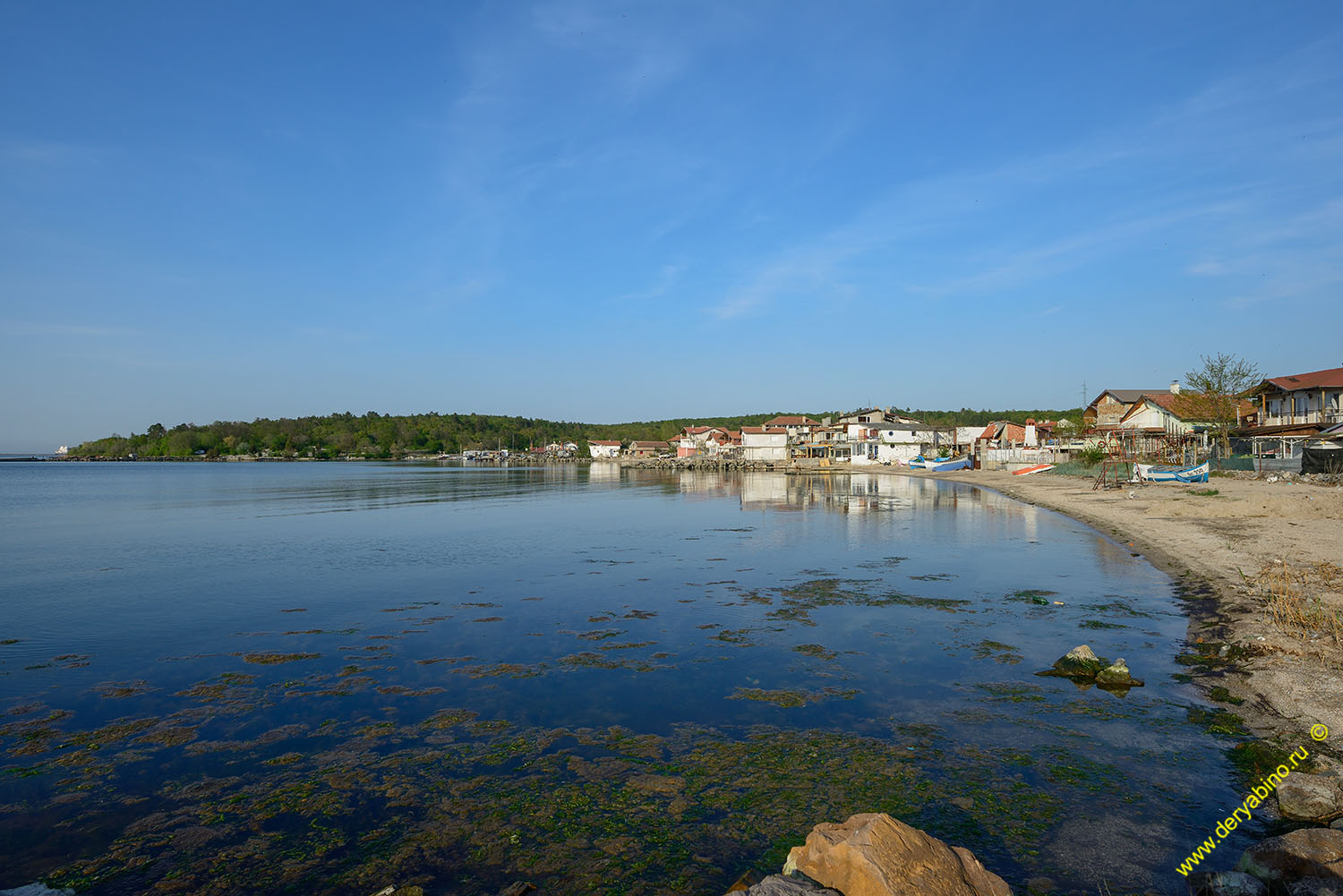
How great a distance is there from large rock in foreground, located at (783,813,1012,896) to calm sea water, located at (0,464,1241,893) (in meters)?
1.53

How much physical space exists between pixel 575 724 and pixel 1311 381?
2444 inches

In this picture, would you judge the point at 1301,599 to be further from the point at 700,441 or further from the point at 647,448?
the point at 647,448

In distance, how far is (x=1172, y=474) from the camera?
43.9m

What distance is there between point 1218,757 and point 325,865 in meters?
9.71

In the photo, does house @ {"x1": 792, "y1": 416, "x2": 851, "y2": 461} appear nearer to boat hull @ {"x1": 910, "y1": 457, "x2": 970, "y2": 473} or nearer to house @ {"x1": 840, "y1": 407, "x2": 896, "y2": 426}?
house @ {"x1": 840, "y1": 407, "x2": 896, "y2": 426}

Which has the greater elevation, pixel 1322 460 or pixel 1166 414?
pixel 1166 414

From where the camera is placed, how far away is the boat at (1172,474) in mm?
41656

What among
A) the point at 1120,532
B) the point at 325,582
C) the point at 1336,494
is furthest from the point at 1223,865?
the point at 1336,494

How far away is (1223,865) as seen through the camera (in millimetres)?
6309

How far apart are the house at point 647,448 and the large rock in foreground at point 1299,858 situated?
157741 mm

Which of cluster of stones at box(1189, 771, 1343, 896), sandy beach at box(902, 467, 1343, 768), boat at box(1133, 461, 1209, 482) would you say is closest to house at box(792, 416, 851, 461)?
boat at box(1133, 461, 1209, 482)

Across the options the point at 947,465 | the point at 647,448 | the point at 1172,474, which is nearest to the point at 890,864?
the point at 1172,474

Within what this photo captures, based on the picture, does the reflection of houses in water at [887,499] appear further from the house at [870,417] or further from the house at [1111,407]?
the house at [870,417]

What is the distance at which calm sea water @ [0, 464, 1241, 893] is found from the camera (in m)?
6.81
